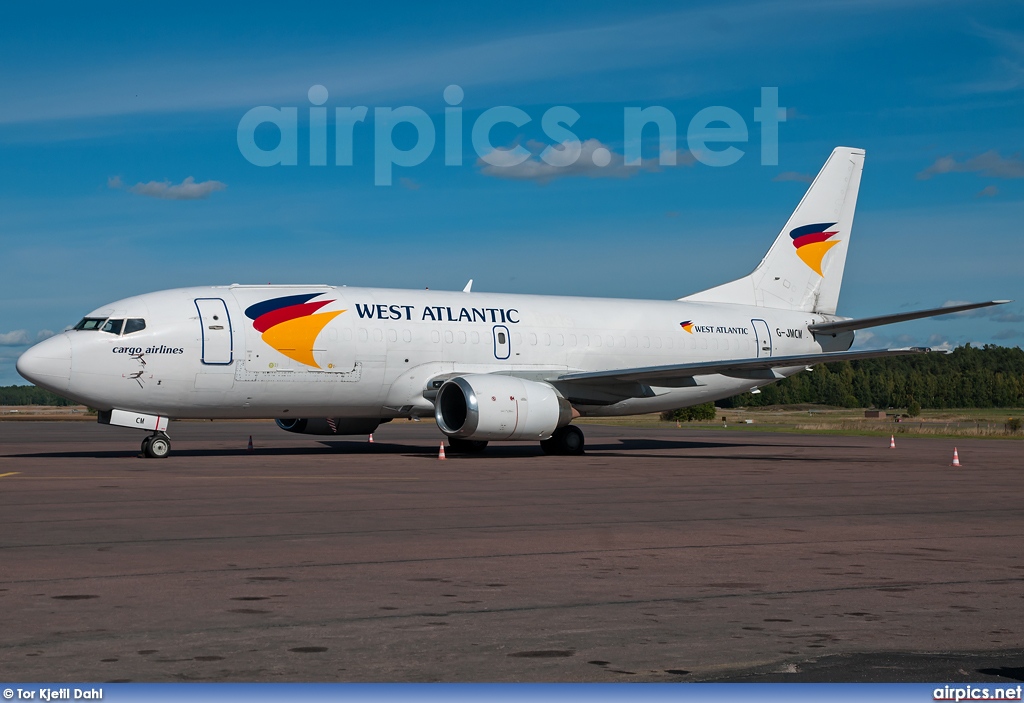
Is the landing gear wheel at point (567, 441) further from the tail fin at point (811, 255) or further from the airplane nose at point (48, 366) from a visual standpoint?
the airplane nose at point (48, 366)

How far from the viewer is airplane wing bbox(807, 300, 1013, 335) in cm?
2561

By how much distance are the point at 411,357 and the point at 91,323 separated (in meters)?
7.23

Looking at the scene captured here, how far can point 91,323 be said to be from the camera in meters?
23.8

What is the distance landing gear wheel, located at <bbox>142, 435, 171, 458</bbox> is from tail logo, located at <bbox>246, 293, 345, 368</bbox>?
10.1 ft

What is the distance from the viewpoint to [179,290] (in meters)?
25.2

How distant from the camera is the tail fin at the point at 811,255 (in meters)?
34.8

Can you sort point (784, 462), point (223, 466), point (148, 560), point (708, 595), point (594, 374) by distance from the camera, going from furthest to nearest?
point (594, 374), point (784, 462), point (223, 466), point (148, 560), point (708, 595)

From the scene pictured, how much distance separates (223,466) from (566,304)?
1150 cm

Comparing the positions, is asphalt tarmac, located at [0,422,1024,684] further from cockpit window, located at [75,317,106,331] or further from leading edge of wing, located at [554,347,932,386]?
leading edge of wing, located at [554,347,932,386]

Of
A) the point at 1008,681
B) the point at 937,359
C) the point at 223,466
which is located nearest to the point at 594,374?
the point at 223,466

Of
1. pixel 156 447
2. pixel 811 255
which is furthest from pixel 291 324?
pixel 811 255

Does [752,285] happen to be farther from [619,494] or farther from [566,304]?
[619,494]

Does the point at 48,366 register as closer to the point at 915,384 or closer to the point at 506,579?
the point at 506,579

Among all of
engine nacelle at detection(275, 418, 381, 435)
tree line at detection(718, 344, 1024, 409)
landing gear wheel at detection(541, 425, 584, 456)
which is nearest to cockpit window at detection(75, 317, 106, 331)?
engine nacelle at detection(275, 418, 381, 435)
